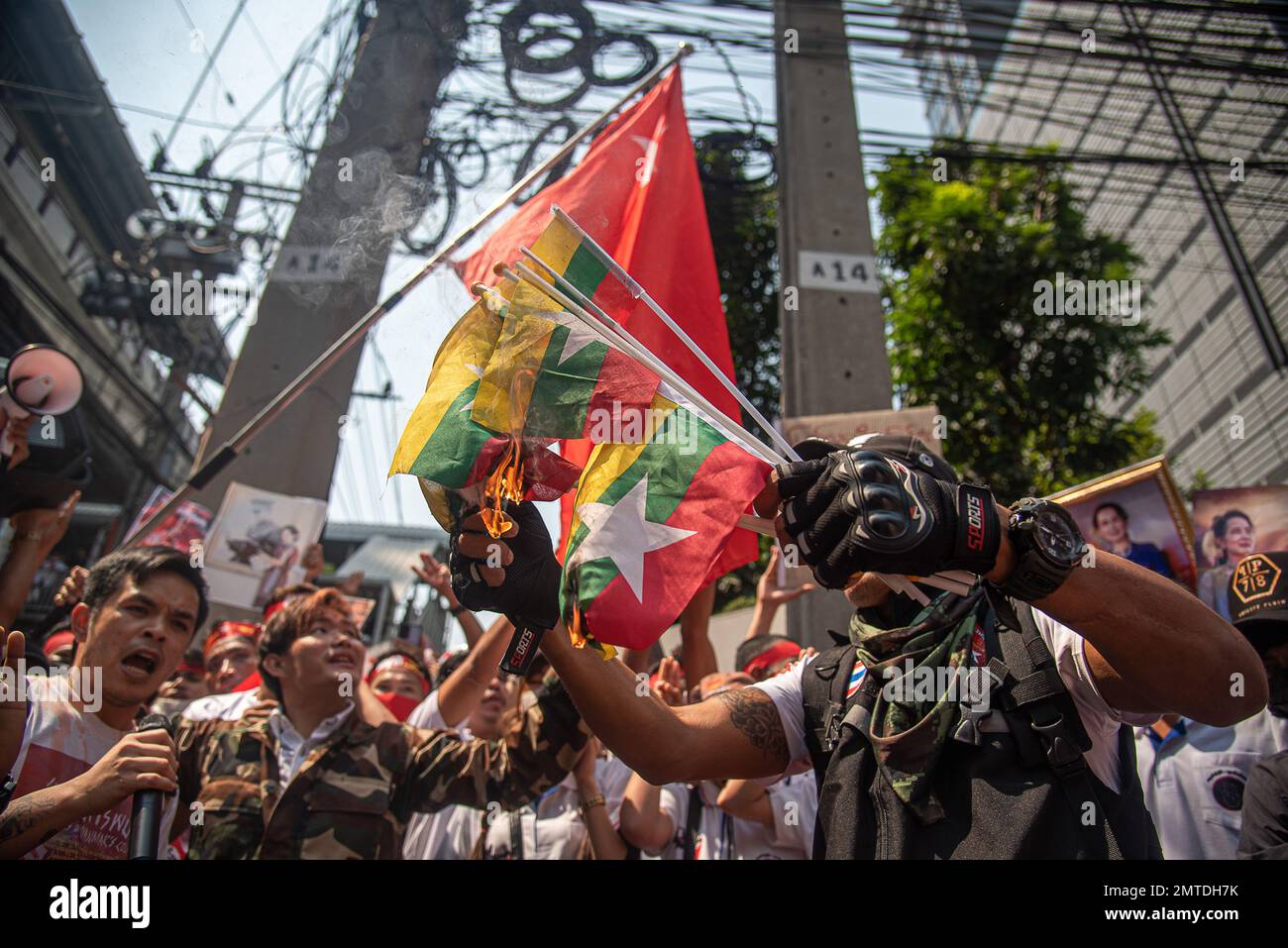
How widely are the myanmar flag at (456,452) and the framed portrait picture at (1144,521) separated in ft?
7.50

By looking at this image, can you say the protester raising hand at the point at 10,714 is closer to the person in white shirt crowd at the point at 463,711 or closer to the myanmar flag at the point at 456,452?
the myanmar flag at the point at 456,452

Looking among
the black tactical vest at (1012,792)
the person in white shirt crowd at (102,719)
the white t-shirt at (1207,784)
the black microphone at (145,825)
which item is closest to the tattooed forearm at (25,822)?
the person in white shirt crowd at (102,719)

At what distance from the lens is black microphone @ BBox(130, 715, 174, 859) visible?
5.50 ft

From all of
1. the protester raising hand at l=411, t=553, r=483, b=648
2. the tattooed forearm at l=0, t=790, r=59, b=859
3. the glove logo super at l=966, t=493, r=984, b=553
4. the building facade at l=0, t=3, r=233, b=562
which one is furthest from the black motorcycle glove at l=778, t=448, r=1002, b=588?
the building facade at l=0, t=3, r=233, b=562

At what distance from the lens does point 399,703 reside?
4234 mm

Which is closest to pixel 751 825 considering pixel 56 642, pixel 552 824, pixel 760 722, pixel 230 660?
pixel 552 824

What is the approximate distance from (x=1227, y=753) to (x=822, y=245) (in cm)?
424

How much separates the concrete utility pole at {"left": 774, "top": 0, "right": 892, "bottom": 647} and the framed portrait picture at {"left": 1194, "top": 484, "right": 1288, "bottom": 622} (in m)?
1.79

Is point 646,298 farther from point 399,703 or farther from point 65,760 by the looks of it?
point 399,703

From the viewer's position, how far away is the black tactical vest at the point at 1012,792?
1.56 metres

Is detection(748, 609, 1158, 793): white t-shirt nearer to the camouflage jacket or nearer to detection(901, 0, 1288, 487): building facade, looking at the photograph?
the camouflage jacket
